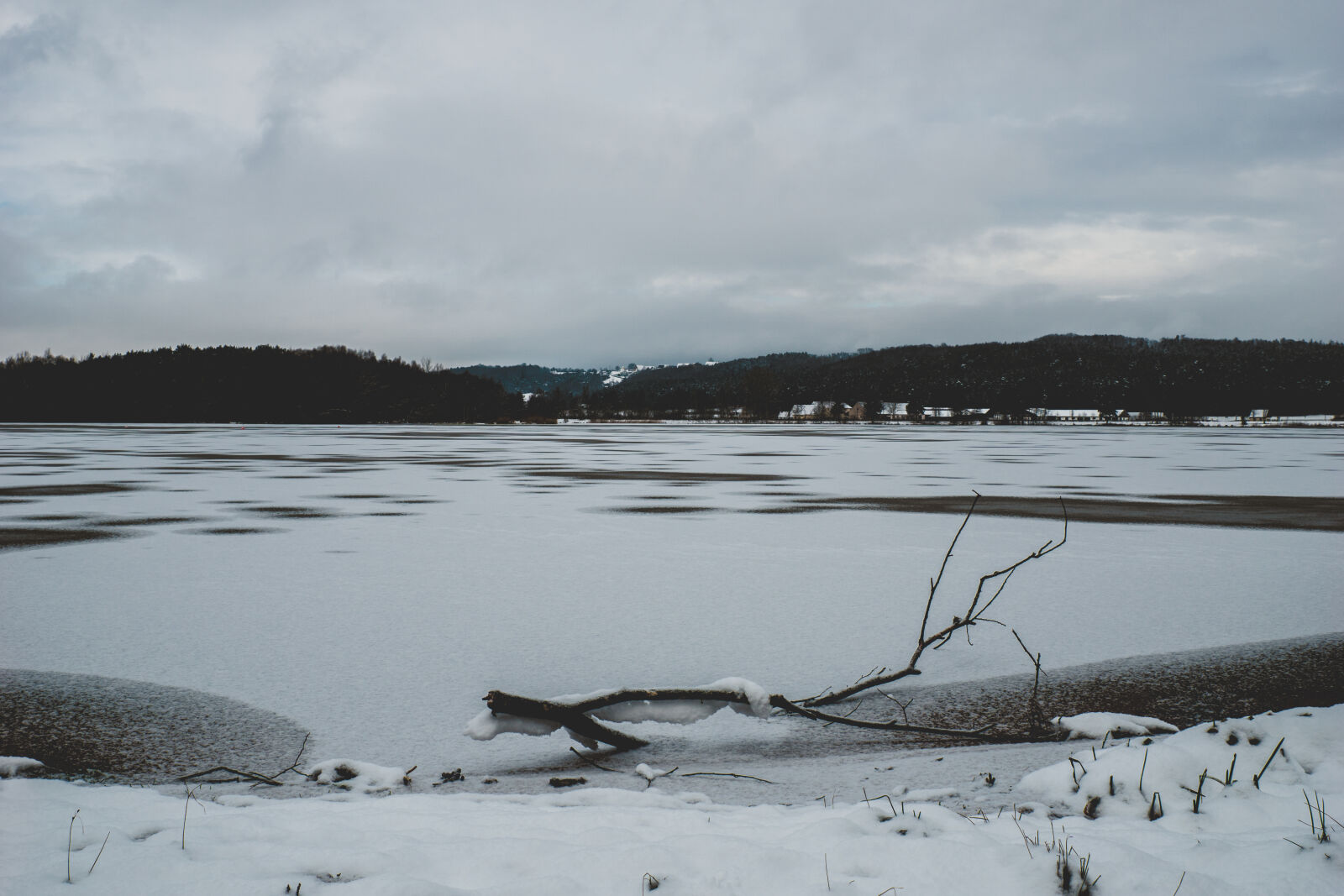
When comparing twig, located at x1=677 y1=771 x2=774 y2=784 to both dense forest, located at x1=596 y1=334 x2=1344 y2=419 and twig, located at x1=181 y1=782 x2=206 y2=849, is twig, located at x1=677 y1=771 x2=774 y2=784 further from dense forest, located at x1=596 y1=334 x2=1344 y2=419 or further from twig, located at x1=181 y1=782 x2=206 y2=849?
dense forest, located at x1=596 y1=334 x2=1344 y2=419

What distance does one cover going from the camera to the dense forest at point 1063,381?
103625mm

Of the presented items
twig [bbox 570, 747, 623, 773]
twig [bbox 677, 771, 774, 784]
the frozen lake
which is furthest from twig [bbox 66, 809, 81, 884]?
twig [bbox 677, 771, 774, 784]

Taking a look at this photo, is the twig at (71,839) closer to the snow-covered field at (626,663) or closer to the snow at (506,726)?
the snow-covered field at (626,663)

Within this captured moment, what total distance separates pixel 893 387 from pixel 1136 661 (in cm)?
14269

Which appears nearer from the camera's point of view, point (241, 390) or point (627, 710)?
point (627, 710)

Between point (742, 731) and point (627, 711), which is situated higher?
point (627, 711)

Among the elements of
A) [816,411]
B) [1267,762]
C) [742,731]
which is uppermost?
[816,411]

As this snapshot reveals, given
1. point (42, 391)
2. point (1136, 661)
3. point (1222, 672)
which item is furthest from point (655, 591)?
point (42, 391)

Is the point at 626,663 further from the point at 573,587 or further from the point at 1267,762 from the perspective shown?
the point at 1267,762

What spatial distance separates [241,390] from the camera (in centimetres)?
11244

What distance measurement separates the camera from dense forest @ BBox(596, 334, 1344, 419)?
103625mm

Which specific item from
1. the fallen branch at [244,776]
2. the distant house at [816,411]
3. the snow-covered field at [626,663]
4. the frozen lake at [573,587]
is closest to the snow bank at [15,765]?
the snow-covered field at [626,663]

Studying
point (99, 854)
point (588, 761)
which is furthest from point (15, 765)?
point (588, 761)

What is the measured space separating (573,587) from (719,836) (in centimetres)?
445
